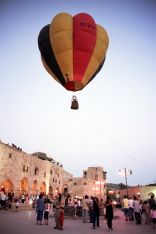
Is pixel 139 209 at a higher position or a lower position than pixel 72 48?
lower

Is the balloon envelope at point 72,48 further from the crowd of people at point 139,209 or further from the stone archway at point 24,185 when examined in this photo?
the stone archway at point 24,185

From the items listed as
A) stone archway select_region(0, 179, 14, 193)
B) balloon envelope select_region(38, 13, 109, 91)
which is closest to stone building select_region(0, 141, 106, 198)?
stone archway select_region(0, 179, 14, 193)

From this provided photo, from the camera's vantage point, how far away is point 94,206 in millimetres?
12844

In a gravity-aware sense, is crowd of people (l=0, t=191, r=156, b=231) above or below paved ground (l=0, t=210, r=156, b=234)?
above

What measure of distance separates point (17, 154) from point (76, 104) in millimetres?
25293

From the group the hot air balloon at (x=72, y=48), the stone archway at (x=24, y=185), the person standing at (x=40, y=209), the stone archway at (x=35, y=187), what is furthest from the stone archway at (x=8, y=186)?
the hot air balloon at (x=72, y=48)

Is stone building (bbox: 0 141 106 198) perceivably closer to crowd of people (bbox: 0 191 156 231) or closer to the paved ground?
crowd of people (bbox: 0 191 156 231)

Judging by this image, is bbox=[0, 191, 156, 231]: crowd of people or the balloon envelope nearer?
bbox=[0, 191, 156, 231]: crowd of people

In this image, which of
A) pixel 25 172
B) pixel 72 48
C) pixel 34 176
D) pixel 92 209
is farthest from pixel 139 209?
pixel 34 176

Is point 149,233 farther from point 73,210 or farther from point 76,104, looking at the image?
point 73,210

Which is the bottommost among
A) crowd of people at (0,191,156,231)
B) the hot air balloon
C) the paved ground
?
the paved ground

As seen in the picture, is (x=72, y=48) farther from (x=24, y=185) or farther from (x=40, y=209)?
(x=24, y=185)

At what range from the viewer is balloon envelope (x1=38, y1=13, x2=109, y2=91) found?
569 inches

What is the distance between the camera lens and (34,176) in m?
44.2
